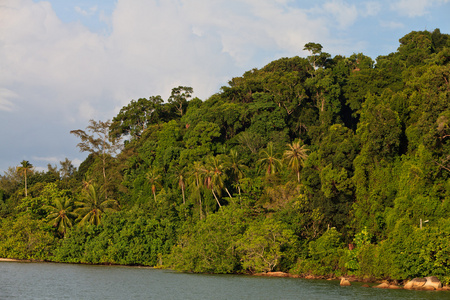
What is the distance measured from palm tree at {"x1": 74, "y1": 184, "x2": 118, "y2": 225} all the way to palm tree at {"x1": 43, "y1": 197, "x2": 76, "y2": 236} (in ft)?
4.35

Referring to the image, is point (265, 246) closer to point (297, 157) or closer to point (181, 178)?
point (297, 157)

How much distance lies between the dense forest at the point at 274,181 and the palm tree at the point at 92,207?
0.58ft

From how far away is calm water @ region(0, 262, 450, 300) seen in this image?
114 feet

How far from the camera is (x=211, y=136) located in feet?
252

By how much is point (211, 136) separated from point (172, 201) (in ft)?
38.9

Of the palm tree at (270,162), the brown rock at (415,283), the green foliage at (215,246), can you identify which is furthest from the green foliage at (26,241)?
the brown rock at (415,283)

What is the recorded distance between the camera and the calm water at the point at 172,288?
114 ft

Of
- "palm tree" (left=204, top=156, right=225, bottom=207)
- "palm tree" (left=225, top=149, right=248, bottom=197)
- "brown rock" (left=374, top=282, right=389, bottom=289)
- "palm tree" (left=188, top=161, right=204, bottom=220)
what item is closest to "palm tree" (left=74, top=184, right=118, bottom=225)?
"palm tree" (left=188, top=161, right=204, bottom=220)

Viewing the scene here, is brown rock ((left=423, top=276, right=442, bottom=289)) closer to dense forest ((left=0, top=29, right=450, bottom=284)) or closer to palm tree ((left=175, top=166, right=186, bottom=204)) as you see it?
dense forest ((left=0, top=29, right=450, bottom=284))

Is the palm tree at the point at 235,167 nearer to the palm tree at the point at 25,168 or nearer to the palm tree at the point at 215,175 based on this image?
the palm tree at the point at 215,175

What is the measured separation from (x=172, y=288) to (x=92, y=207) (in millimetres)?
33978

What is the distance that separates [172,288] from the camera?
39.6 metres

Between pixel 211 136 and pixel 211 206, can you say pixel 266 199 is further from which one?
pixel 211 136

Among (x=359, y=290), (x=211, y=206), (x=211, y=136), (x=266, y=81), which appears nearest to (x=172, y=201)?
(x=211, y=206)
